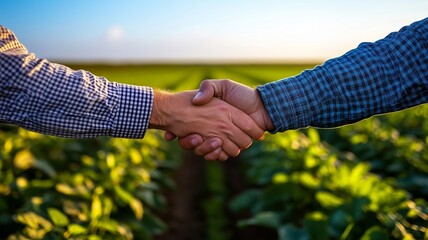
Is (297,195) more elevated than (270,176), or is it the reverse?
(297,195)

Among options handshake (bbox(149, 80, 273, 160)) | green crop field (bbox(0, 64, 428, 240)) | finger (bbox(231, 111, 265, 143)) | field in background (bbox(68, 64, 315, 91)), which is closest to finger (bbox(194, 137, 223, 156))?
handshake (bbox(149, 80, 273, 160))

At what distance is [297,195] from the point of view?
14.6ft

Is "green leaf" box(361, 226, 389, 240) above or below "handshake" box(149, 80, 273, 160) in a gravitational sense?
below

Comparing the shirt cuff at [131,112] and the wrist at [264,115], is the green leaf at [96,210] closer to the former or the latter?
the shirt cuff at [131,112]

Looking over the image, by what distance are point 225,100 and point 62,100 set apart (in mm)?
989

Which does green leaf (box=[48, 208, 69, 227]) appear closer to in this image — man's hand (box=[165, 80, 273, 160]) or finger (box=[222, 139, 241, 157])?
man's hand (box=[165, 80, 273, 160])

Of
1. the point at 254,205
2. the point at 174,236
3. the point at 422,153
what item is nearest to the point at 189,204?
the point at 174,236

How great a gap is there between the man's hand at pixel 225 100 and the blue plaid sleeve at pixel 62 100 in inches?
14.7

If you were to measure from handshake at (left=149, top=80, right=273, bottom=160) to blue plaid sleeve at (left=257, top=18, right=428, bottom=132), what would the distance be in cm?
21

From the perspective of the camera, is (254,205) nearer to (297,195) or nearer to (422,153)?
(297,195)

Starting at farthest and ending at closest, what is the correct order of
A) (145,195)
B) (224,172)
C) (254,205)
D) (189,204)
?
1. (224,172)
2. (189,204)
3. (254,205)
4. (145,195)

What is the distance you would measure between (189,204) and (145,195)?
2.07 m

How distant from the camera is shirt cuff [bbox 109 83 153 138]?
2.71 metres

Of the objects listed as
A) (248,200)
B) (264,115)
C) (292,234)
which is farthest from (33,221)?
(248,200)
